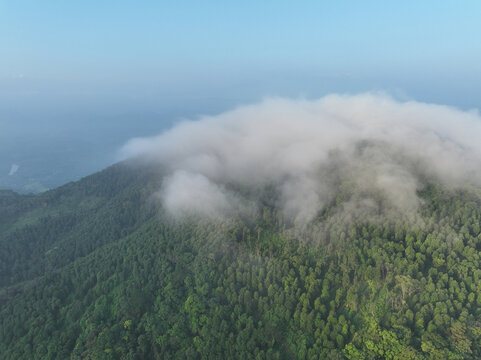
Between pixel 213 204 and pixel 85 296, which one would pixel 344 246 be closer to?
pixel 213 204

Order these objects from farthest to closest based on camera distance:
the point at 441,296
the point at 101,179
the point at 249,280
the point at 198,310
Result: the point at 101,179 → the point at 249,280 → the point at 198,310 → the point at 441,296

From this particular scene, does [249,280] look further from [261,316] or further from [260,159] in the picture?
[260,159]

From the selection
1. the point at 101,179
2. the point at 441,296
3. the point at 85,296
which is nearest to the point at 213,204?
the point at 85,296

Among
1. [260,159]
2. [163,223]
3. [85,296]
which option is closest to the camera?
[85,296]

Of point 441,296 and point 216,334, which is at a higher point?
point 441,296

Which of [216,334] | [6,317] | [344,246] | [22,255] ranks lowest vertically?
[22,255]

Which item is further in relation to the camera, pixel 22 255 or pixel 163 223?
pixel 22 255

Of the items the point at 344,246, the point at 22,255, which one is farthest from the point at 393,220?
the point at 22,255
